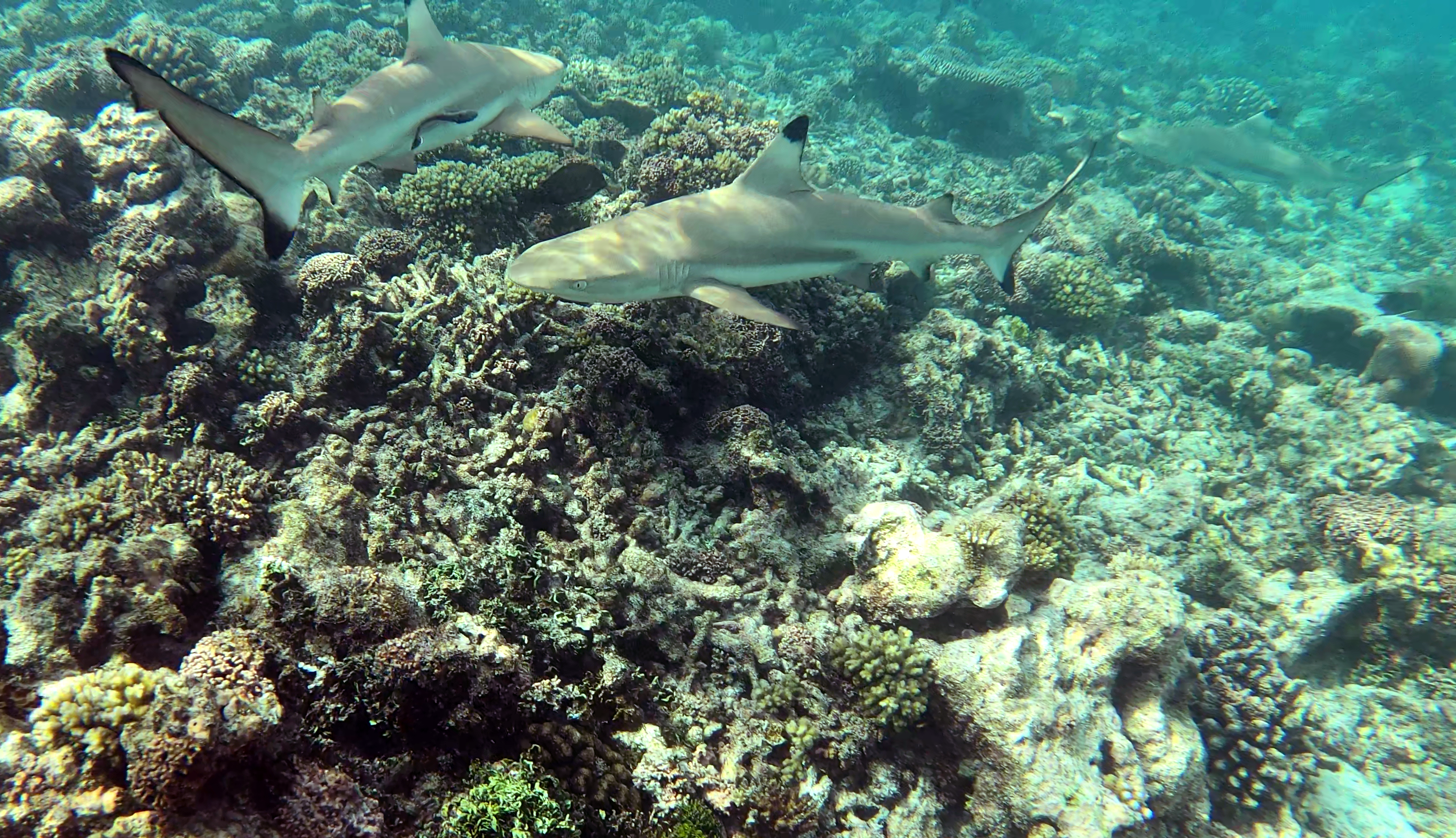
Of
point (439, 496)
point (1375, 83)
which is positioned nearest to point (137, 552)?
point (439, 496)

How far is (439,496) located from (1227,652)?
6967 millimetres

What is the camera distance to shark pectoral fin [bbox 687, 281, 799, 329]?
179 inches

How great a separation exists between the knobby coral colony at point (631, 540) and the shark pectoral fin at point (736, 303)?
2.10ft

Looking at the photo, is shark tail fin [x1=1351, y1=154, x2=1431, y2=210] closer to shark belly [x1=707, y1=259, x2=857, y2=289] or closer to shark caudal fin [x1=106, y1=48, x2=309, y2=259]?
shark belly [x1=707, y1=259, x2=857, y2=289]

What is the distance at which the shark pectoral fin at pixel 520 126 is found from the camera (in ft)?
20.2

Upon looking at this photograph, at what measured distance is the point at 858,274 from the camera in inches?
227

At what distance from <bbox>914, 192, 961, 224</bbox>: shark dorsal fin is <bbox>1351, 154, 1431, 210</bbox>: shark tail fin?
61.6 feet

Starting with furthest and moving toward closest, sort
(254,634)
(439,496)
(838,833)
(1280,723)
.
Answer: (1280,723), (439,496), (838,833), (254,634)

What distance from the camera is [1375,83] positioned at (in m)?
27.7

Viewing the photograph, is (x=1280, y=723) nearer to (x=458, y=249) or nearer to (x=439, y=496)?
(x=439, y=496)

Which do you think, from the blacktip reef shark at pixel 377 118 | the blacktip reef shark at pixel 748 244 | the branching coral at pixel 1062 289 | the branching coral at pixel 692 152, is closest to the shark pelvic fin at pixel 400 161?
the blacktip reef shark at pixel 377 118

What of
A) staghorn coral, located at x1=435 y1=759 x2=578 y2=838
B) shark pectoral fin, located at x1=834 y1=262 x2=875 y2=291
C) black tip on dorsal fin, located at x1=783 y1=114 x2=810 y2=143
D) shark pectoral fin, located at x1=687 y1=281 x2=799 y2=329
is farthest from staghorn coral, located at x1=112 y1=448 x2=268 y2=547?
shark pectoral fin, located at x1=834 y1=262 x2=875 y2=291

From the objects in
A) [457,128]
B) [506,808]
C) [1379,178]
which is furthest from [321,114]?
[1379,178]

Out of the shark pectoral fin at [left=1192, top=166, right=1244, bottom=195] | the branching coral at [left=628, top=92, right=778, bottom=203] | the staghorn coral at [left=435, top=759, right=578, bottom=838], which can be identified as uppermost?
the branching coral at [left=628, top=92, right=778, bottom=203]
